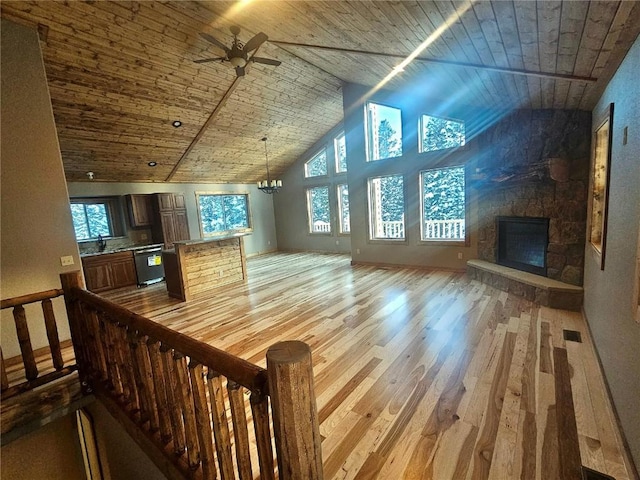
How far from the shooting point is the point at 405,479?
157cm

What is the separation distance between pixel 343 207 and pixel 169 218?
4.71 meters

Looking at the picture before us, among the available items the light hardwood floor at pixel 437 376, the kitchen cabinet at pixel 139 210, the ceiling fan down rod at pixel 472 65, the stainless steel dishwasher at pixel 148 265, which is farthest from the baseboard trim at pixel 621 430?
the kitchen cabinet at pixel 139 210

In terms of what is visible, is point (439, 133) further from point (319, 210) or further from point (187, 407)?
point (187, 407)

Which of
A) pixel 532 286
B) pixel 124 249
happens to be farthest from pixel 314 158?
pixel 532 286

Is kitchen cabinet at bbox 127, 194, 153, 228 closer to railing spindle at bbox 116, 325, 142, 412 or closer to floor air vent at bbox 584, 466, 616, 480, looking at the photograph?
railing spindle at bbox 116, 325, 142, 412

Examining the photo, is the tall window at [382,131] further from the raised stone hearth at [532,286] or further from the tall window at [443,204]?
the raised stone hearth at [532,286]

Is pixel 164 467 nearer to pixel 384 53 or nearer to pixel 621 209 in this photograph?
pixel 621 209

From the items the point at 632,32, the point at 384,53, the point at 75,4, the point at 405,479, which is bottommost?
the point at 405,479

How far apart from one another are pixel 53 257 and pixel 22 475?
205 centimetres

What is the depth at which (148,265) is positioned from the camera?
21.2 ft

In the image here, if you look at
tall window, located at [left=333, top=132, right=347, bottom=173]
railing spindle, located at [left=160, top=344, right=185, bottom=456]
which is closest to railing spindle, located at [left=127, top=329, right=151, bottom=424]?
railing spindle, located at [left=160, top=344, right=185, bottom=456]

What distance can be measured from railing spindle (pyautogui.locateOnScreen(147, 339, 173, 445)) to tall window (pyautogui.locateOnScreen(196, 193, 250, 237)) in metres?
7.26

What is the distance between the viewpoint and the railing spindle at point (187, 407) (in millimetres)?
1451

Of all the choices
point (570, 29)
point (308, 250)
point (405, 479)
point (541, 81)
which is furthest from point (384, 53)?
point (308, 250)
